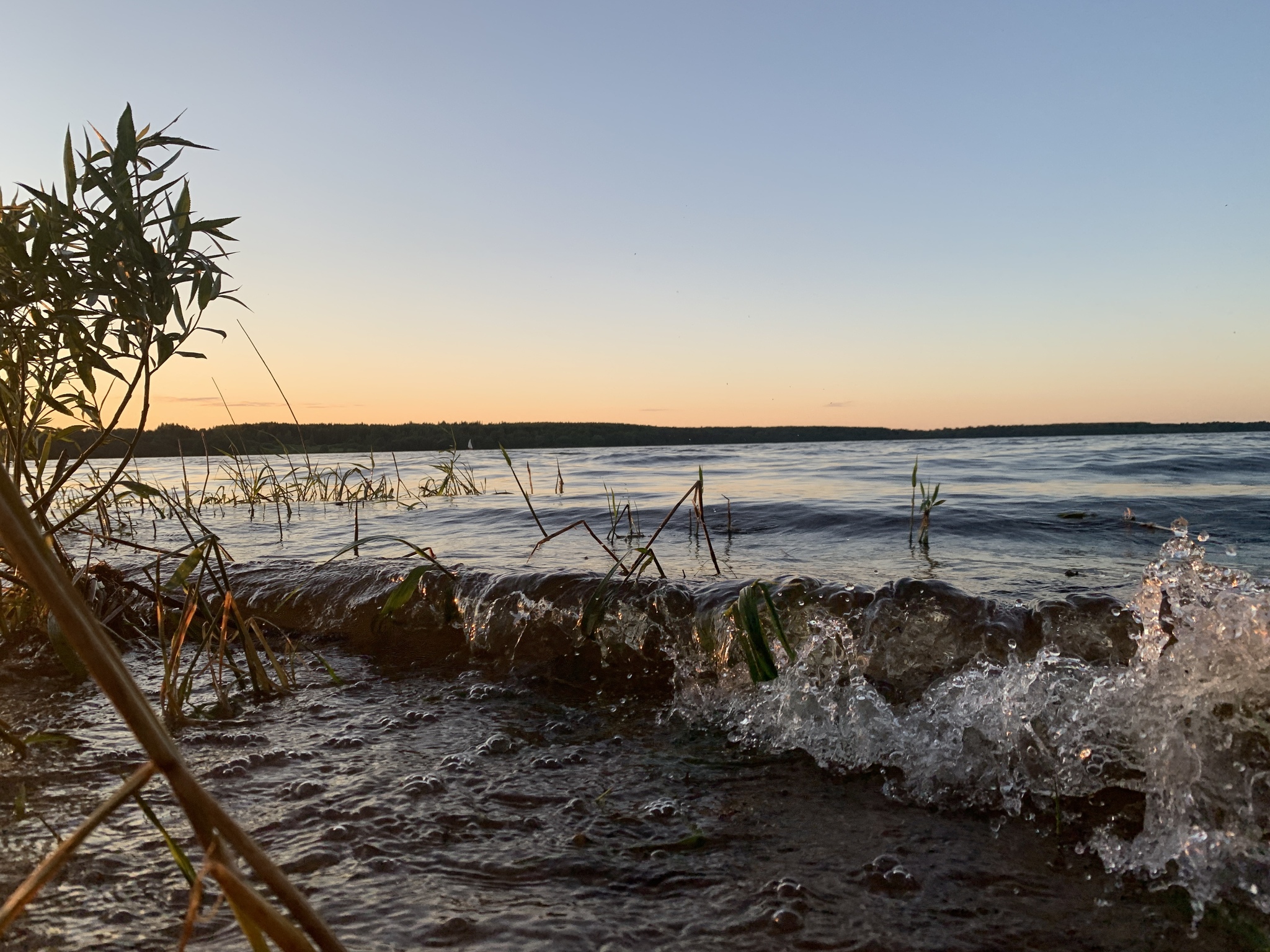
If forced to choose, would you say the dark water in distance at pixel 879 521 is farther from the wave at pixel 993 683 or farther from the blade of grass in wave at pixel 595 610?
the blade of grass in wave at pixel 595 610

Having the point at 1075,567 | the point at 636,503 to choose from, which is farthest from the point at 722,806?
the point at 636,503

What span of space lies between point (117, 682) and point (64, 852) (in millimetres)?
127

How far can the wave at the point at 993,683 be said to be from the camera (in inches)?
93.9

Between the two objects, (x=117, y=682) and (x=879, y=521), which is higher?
(x=117, y=682)

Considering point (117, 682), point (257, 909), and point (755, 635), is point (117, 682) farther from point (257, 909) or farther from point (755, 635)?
point (755, 635)

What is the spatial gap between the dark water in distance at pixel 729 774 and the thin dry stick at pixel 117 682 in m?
1.46

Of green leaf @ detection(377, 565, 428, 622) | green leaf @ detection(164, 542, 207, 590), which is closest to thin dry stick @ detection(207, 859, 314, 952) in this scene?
green leaf @ detection(164, 542, 207, 590)

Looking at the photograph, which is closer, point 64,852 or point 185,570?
point 64,852

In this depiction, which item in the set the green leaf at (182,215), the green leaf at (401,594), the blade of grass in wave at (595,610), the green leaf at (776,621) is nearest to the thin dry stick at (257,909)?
the green leaf at (776,621)

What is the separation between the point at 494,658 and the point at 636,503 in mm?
5991

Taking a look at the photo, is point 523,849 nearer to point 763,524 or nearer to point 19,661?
point 19,661

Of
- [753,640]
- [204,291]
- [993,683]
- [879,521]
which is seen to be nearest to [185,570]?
[204,291]

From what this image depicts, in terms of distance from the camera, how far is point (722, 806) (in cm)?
253

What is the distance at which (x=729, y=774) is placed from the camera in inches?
110
